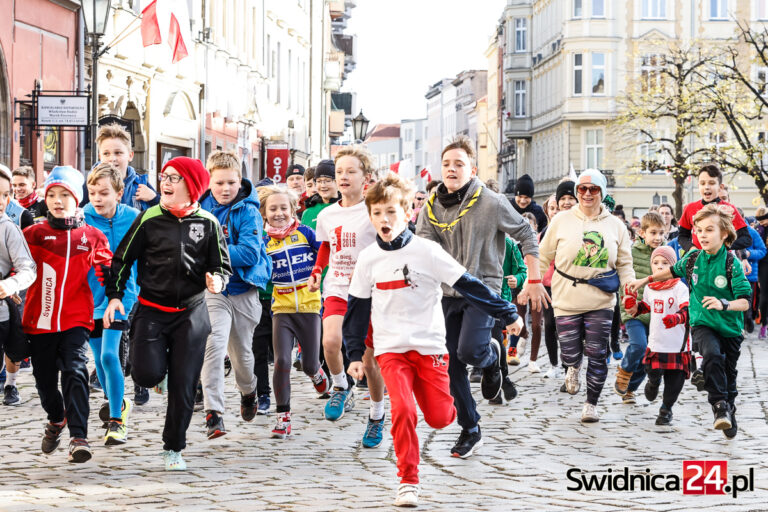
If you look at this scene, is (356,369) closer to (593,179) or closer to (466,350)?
(466,350)

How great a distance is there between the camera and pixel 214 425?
27.5ft

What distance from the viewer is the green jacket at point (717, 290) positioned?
361 inches

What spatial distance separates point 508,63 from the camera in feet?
274

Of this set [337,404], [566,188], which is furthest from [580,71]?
[337,404]

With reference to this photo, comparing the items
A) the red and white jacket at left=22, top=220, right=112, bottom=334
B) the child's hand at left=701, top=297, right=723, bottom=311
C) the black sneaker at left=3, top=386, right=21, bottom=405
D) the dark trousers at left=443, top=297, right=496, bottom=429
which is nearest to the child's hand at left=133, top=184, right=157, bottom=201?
the red and white jacket at left=22, top=220, right=112, bottom=334

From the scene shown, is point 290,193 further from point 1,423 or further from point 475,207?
point 1,423

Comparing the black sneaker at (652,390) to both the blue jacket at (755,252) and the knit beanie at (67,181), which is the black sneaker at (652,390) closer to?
the knit beanie at (67,181)

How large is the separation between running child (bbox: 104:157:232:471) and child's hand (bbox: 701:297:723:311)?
3.39m

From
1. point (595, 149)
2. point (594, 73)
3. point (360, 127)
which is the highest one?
point (594, 73)

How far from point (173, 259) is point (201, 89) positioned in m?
22.5

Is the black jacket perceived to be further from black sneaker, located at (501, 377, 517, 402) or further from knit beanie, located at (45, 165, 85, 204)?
black sneaker, located at (501, 377, 517, 402)

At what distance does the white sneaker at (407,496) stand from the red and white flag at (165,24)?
15.6 m

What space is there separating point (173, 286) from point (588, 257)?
12.2ft

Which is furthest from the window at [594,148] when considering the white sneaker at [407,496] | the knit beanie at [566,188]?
the white sneaker at [407,496]
